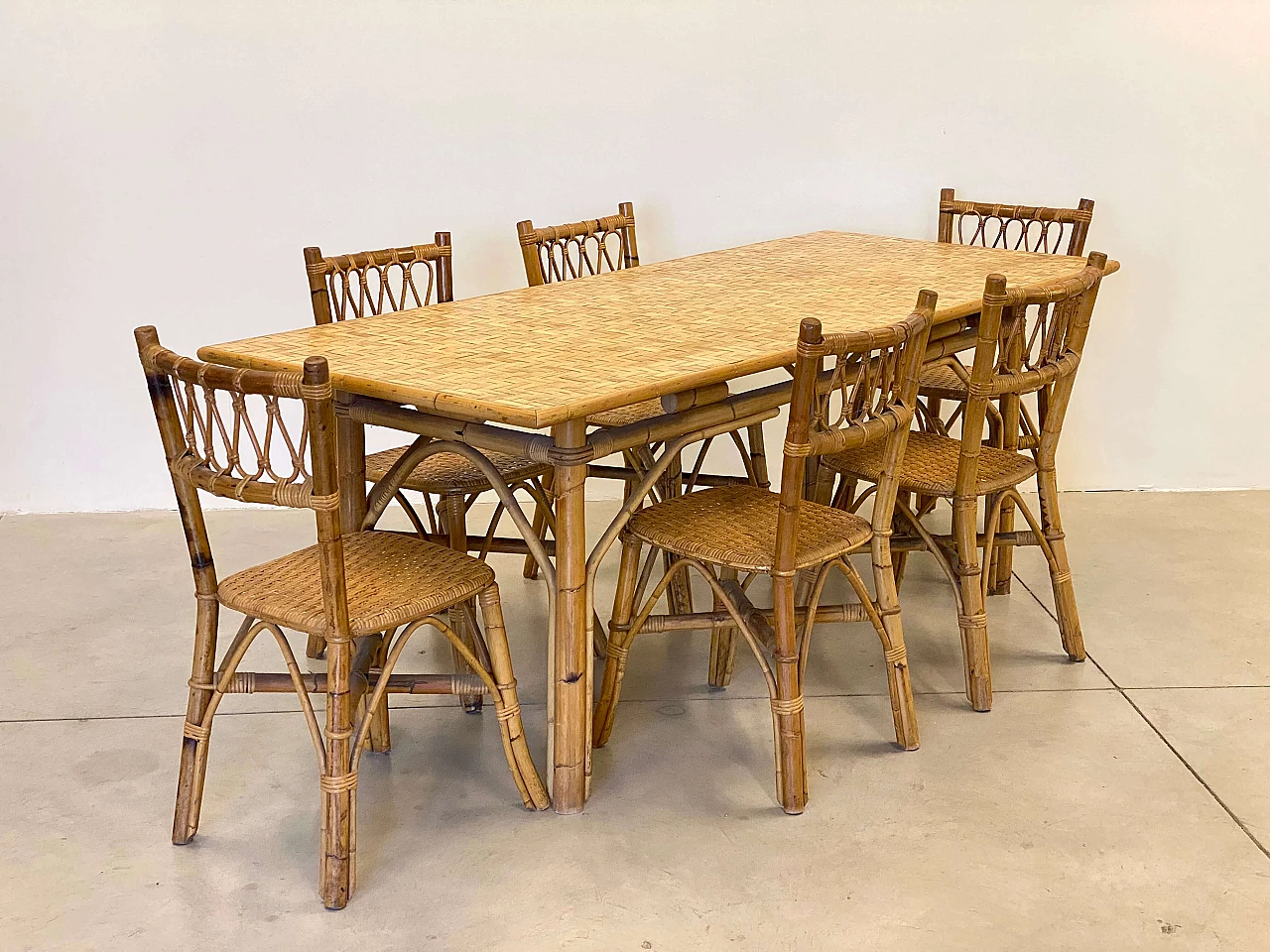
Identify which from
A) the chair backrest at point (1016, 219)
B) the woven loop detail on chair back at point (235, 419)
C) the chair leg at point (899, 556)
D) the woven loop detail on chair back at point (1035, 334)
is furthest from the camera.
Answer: the chair backrest at point (1016, 219)

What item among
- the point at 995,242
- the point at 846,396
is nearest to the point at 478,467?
the point at 846,396

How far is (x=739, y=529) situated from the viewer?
2812 millimetres

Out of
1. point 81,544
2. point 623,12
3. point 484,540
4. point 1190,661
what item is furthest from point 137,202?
point 1190,661

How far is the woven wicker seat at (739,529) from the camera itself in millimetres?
2693

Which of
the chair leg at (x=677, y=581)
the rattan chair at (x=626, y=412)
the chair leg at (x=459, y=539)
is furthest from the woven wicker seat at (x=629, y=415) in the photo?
the chair leg at (x=459, y=539)

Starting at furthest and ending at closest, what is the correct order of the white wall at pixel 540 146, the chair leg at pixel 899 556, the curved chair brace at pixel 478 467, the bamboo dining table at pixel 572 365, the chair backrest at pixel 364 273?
1. the white wall at pixel 540 146
2. the chair leg at pixel 899 556
3. the chair backrest at pixel 364 273
4. the curved chair brace at pixel 478 467
5. the bamboo dining table at pixel 572 365

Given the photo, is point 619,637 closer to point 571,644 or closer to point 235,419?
point 571,644

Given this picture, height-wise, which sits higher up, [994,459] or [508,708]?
[994,459]

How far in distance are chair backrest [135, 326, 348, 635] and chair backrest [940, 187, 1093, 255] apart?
246 cm

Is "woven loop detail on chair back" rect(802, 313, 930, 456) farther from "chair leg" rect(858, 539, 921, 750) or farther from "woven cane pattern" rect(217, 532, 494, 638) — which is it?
"woven cane pattern" rect(217, 532, 494, 638)

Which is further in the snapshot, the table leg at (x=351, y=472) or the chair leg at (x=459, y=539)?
the chair leg at (x=459, y=539)

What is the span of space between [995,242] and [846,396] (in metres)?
1.63

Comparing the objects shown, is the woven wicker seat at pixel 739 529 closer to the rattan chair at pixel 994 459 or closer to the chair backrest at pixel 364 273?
the rattan chair at pixel 994 459

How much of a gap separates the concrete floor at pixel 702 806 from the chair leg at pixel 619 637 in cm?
9
